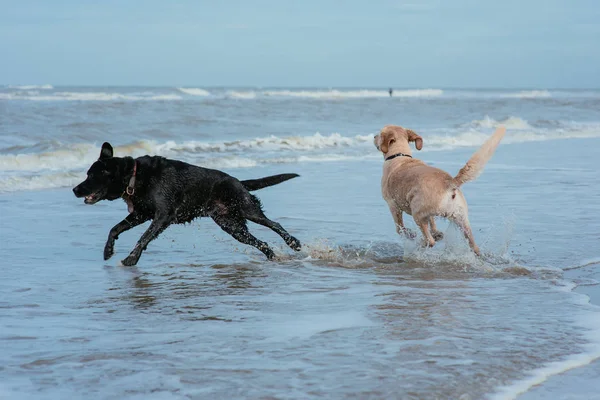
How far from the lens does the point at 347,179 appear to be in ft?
40.3

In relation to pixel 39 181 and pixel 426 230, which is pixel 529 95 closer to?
pixel 39 181

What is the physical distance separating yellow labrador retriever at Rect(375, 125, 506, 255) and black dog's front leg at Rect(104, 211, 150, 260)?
2.28 meters

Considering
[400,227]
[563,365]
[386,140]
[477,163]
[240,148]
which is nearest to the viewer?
[563,365]

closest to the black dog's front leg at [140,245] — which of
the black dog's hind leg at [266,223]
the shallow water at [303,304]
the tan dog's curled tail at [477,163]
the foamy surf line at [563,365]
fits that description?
the shallow water at [303,304]

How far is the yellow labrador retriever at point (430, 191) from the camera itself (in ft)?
20.6

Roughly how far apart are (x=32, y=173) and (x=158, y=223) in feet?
23.3

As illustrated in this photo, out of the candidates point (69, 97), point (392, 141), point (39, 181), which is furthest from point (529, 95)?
point (392, 141)

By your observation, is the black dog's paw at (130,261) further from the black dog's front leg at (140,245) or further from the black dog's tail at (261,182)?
the black dog's tail at (261,182)

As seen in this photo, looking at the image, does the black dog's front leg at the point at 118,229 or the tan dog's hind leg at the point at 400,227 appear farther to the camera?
the tan dog's hind leg at the point at 400,227

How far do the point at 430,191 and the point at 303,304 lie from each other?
6.02 feet

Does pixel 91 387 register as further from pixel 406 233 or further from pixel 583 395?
pixel 406 233

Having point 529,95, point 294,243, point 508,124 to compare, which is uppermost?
point 529,95

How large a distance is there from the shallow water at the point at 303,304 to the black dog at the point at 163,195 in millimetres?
278

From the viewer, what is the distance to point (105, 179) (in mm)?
6523
